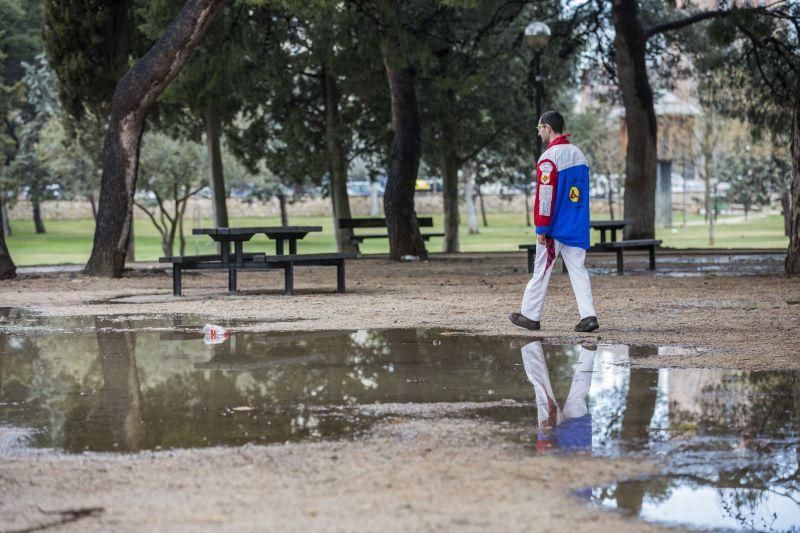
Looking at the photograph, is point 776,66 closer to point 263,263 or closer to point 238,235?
point 263,263

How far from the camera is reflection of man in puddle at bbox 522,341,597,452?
6359 mm

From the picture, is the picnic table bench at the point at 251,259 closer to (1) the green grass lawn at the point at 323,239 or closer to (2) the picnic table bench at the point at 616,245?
(2) the picnic table bench at the point at 616,245

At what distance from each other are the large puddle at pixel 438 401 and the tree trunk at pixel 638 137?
60.2 ft

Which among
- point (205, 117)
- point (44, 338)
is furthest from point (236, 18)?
point (44, 338)

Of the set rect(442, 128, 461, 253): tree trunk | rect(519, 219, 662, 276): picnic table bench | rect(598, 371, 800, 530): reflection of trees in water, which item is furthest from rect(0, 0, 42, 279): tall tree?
rect(598, 371, 800, 530): reflection of trees in water

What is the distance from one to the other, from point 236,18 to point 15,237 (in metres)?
40.7

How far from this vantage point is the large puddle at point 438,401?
5.58 m

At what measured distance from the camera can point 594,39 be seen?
33.4 metres

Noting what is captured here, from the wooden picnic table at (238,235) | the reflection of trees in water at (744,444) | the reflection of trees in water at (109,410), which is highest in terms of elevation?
the wooden picnic table at (238,235)

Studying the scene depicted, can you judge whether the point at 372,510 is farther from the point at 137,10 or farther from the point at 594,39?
the point at 594,39

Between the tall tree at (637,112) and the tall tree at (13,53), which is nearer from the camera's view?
the tall tree at (637,112)

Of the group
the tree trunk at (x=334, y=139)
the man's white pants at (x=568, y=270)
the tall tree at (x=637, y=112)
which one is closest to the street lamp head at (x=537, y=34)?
the tall tree at (x=637, y=112)

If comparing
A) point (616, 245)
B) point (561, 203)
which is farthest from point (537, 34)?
point (561, 203)

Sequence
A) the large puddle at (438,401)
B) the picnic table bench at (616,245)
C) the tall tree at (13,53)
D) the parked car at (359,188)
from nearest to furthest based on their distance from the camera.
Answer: the large puddle at (438,401)
the picnic table bench at (616,245)
the tall tree at (13,53)
the parked car at (359,188)
